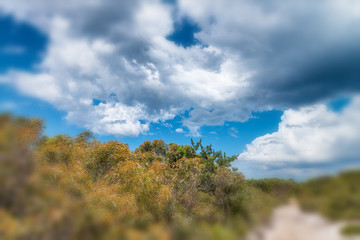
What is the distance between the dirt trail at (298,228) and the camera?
68.2 inches

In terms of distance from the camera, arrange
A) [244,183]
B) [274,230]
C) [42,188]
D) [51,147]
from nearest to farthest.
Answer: [274,230], [42,188], [51,147], [244,183]

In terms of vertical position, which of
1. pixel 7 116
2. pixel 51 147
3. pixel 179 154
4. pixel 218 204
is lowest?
pixel 218 204

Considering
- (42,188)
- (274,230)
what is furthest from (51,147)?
(274,230)

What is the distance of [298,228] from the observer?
71.9 inches

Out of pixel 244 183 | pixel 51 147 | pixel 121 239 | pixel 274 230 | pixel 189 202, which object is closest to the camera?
pixel 121 239

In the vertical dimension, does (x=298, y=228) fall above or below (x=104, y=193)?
below

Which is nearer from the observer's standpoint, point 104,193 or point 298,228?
point 298,228

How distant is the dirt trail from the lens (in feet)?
5.68

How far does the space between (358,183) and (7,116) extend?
11.8 feet

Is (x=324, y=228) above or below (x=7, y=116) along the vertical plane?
below

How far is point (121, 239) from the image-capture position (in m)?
1.72

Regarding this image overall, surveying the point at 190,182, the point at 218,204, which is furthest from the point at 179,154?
the point at 190,182

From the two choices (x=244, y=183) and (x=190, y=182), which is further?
(x=244, y=183)

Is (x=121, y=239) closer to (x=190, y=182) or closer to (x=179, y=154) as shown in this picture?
(x=190, y=182)
